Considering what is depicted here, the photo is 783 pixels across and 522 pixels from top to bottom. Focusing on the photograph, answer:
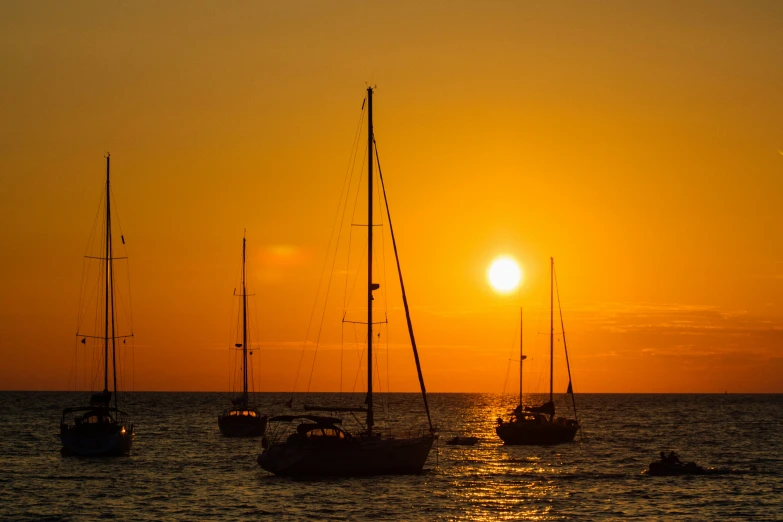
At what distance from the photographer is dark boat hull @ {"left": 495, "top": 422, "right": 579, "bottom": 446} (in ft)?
296

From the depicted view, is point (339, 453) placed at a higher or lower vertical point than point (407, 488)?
higher

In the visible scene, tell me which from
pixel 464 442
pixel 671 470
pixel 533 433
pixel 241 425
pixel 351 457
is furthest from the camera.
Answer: pixel 241 425

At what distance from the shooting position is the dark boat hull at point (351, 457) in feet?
186

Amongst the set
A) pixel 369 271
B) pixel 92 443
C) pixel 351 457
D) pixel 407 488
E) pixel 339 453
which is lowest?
pixel 407 488

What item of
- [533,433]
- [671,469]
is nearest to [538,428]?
[533,433]

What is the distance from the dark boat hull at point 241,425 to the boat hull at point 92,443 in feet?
95.5

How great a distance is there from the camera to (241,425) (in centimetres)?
10044

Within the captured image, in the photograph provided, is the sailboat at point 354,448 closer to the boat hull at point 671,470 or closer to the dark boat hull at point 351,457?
the dark boat hull at point 351,457

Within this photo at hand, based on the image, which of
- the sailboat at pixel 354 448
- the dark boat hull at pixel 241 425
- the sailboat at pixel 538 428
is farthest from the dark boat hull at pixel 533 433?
the sailboat at pixel 354 448

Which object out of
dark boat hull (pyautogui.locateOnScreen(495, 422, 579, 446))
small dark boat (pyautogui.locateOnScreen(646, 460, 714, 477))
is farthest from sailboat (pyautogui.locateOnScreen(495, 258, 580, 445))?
small dark boat (pyautogui.locateOnScreen(646, 460, 714, 477))

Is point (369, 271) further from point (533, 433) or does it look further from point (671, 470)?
point (533, 433)

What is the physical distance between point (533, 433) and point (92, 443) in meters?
38.9

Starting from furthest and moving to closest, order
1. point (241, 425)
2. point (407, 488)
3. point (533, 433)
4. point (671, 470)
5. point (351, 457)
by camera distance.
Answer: point (241, 425) < point (533, 433) < point (671, 470) < point (351, 457) < point (407, 488)

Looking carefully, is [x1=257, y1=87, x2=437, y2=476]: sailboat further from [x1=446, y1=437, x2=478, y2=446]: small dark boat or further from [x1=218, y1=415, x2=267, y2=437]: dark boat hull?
[x1=218, y1=415, x2=267, y2=437]: dark boat hull
